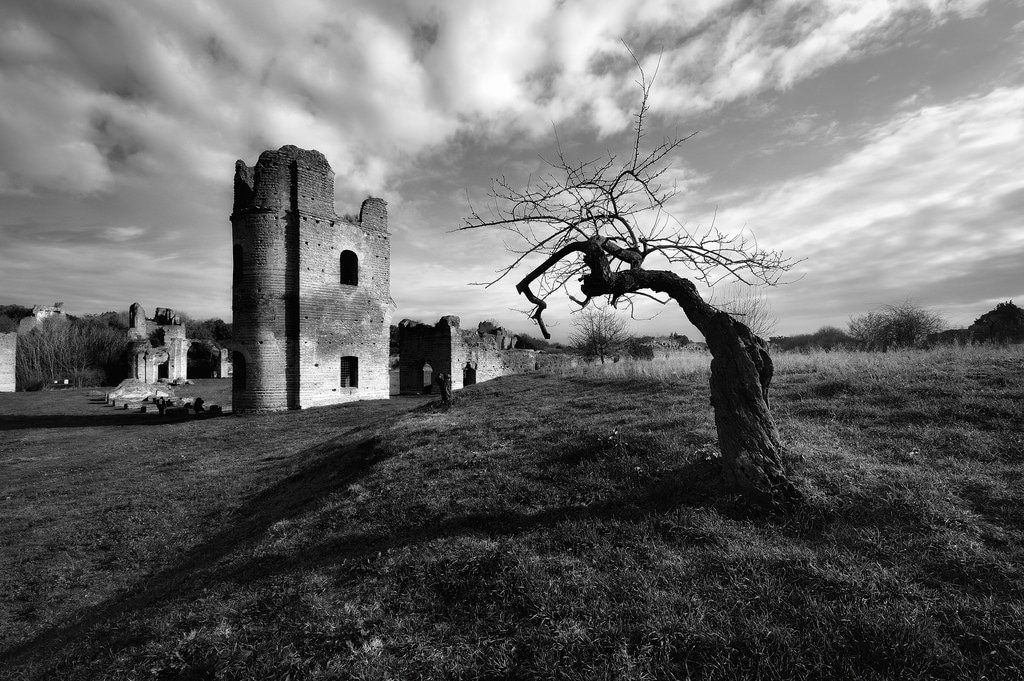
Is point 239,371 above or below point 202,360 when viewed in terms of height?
below

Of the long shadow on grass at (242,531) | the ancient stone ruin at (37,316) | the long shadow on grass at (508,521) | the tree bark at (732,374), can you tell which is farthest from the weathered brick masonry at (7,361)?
the tree bark at (732,374)

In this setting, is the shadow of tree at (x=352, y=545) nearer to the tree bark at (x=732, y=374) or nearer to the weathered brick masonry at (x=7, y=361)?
the tree bark at (x=732, y=374)

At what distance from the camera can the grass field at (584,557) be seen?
3.10 m

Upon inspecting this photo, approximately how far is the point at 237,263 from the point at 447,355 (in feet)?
39.1

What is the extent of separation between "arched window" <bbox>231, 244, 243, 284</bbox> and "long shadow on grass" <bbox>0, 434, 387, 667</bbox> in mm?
12450

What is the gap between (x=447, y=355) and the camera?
28.5 meters

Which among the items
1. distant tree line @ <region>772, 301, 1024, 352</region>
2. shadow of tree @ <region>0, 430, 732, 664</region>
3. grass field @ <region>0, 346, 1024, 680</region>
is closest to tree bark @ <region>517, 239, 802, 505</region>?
grass field @ <region>0, 346, 1024, 680</region>

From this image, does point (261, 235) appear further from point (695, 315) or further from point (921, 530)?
point (921, 530)

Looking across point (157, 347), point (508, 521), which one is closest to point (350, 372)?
point (508, 521)

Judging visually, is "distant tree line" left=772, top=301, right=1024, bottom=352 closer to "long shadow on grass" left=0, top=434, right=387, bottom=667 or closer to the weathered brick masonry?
"long shadow on grass" left=0, top=434, right=387, bottom=667

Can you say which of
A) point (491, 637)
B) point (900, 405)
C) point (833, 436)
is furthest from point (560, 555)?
point (900, 405)

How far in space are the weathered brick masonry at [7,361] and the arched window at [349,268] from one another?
33467 millimetres

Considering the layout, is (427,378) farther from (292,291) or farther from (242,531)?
(242,531)

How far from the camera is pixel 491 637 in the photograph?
344cm
